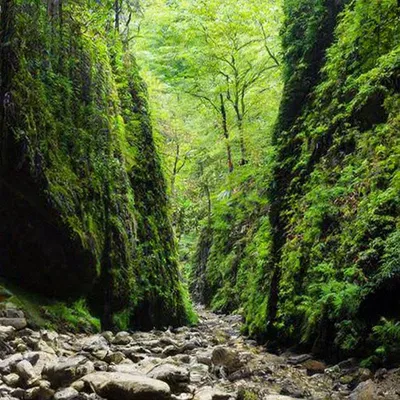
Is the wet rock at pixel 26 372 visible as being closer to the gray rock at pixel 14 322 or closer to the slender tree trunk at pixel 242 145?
the gray rock at pixel 14 322

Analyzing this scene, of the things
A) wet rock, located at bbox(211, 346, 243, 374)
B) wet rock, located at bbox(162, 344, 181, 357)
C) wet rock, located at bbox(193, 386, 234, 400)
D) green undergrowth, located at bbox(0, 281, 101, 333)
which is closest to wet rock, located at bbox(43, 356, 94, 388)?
wet rock, located at bbox(193, 386, 234, 400)

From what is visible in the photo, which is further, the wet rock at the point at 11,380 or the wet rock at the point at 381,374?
the wet rock at the point at 381,374

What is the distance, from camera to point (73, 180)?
25.3ft

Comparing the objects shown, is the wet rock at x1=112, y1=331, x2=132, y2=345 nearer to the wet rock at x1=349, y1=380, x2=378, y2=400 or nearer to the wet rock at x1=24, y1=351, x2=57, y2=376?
the wet rock at x1=24, y1=351, x2=57, y2=376

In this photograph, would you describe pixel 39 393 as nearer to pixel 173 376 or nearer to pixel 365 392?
pixel 173 376

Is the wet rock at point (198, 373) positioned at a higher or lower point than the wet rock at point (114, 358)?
lower

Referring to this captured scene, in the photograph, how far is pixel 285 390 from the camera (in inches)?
187

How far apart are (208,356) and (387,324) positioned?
2350 mm

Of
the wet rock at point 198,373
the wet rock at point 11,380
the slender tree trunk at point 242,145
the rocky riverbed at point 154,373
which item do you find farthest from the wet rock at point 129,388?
the slender tree trunk at point 242,145

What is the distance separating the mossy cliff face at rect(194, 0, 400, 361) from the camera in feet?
17.7

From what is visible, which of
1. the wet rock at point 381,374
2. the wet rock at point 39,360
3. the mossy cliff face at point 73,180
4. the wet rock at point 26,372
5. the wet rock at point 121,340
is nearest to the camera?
the wet rock at point 26,372

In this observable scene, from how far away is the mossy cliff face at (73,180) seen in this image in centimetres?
663

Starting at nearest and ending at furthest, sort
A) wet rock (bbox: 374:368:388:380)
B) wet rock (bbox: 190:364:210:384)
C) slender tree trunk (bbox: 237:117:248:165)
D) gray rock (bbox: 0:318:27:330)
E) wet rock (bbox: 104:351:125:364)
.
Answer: wet rock (bbox: 374:368:388:380) → wet rock (bbox: 190:364:210:384) → wet rock (bbox: 104:351:125:364) → gray rock (bbox: 0:318:27:330) → slender tree trunk (bbox: 237:117:248:165)

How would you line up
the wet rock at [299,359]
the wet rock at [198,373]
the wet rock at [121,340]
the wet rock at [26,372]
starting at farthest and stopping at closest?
the wet rock at [121,340] → the wet rock at [299,359] → the wet rock at [198,373] → the wet rock at [26,372]
